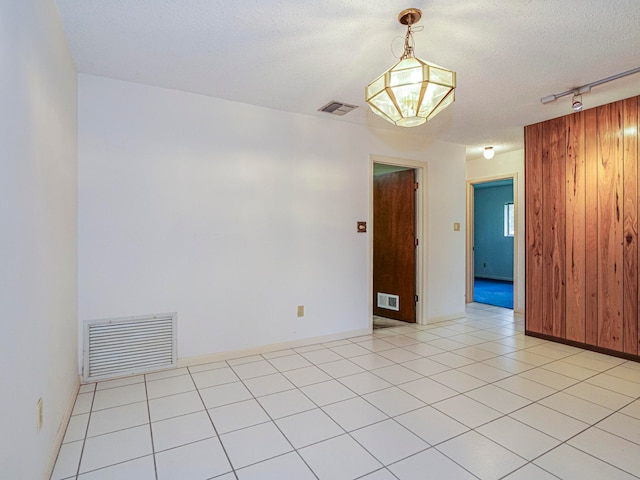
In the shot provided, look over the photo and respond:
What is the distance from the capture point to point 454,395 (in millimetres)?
2494

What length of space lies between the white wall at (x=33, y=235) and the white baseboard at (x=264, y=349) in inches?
37.5

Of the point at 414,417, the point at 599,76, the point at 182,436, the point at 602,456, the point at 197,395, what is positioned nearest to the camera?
the point at 602,456

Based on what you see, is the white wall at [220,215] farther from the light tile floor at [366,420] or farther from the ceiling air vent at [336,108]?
the light tile floor at [366,420]

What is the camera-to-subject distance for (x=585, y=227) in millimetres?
3521

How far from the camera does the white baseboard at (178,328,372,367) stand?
3.09 m

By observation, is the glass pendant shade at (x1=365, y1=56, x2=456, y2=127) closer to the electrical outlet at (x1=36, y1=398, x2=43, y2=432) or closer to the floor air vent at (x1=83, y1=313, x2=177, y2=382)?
the electrical outlet at (x1=36, y1=398, x2=43, y2=432)

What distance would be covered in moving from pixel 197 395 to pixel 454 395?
6.15 ft

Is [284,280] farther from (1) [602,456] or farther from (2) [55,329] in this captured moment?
(1) [602,456]

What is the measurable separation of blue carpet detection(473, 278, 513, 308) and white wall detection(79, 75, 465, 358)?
3368 millimetres

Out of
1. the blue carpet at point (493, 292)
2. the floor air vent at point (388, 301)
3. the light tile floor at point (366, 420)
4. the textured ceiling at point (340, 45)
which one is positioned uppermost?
the textured ceiling at point (340, 45)

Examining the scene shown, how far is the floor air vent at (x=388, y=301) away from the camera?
4835 mm

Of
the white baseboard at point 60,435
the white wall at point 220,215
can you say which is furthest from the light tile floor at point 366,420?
the white wall at point 220,215

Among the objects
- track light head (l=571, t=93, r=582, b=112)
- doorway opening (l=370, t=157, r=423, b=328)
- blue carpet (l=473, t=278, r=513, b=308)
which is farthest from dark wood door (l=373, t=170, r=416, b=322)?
blue carpet (l=473, t=278, r=513, b=308)

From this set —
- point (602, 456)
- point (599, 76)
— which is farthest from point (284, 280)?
point (599, 76)
